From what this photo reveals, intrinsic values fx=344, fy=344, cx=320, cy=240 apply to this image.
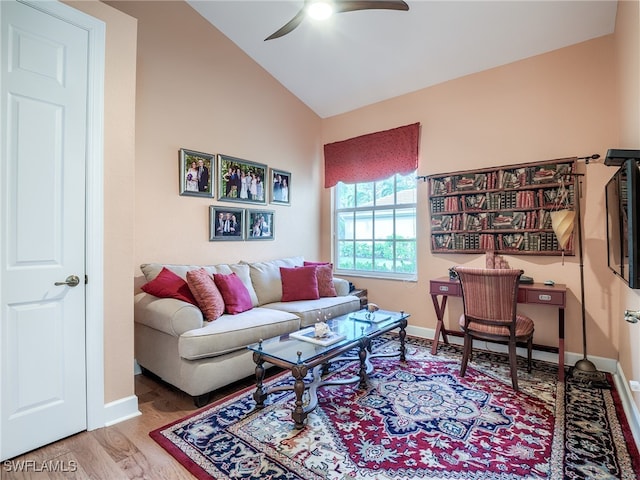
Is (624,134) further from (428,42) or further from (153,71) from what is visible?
(153,71)

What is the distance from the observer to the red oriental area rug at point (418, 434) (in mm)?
1741

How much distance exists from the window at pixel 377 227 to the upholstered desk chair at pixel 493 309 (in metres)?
1.40

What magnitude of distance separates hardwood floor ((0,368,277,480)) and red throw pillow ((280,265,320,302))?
5.41 ft

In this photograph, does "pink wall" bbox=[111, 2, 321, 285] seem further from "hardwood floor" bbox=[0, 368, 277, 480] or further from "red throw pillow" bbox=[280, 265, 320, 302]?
→ "hardwood floor" bbox=[0, 368, 277, 480]

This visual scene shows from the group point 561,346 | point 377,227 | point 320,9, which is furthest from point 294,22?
point 561,346

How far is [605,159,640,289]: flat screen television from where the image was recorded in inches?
61.4

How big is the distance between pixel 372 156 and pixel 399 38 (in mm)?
1384

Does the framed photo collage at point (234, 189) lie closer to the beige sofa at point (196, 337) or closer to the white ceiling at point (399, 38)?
the beige sofa at point (196, 337)

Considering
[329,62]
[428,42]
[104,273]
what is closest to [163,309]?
[104,273]

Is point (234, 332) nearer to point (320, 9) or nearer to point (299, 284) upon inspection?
point (299, 284)

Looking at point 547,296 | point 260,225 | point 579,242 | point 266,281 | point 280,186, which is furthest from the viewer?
point 280,186

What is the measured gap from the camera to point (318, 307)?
11.3ft

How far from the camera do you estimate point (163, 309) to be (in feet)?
8.41

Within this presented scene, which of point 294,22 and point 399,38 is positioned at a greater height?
point 399,38
